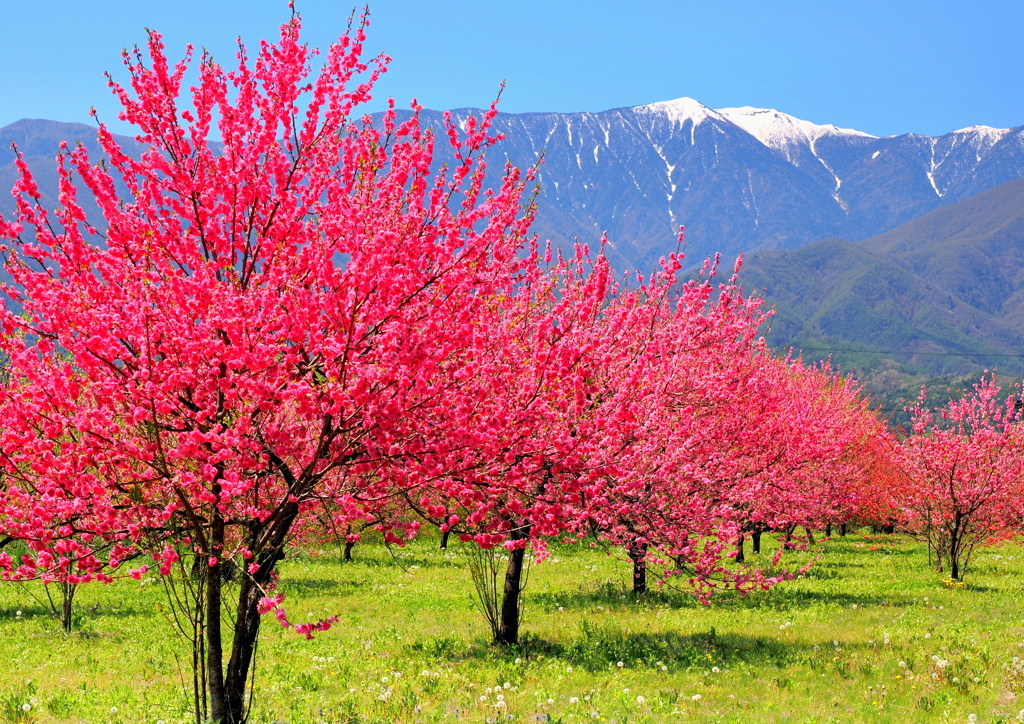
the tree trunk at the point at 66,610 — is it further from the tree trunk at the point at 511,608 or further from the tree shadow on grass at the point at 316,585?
the tree trunk at the point at 511,608

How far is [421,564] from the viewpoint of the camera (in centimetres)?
2689

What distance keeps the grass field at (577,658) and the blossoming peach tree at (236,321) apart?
383 centimetres

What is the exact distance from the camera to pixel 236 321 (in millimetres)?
5938

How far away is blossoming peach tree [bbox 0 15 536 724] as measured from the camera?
5.89m

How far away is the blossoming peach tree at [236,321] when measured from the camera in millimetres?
5891

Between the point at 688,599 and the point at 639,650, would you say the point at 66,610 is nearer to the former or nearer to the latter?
the point at 639,650

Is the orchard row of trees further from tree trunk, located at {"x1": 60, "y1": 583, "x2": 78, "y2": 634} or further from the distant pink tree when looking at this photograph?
the distant pink tree

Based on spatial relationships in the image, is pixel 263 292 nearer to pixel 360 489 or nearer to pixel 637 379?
pixel 360 489

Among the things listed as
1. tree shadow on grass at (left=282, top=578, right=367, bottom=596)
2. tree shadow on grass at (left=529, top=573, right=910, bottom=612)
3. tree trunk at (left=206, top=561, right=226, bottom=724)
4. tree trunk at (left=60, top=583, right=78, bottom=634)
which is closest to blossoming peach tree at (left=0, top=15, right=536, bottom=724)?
tree trunk at (left=206, top=561, right=226, bottom=724)

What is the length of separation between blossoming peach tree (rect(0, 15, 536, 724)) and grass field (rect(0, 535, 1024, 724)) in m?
3.83

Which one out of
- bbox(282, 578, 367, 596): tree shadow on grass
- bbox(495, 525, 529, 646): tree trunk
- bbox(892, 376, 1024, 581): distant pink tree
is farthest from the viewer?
Answer: bbox(282, 578, 367, 596): tree shadow on grass

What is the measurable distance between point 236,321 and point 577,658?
29.8 feet

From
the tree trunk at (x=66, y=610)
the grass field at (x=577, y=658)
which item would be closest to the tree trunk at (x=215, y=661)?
the grass field at (x=577, y=658)

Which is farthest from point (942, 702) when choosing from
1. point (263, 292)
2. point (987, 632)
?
point (263, 292)
